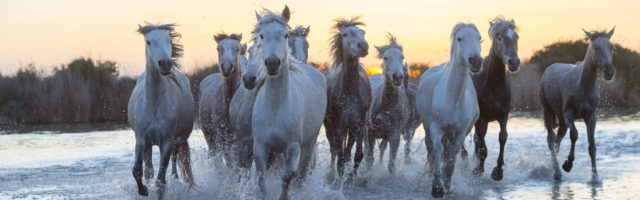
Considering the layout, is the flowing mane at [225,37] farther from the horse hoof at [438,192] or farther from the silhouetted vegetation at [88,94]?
the silhouetted vegetation at [88,94]

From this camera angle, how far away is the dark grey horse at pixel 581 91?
8328 mm

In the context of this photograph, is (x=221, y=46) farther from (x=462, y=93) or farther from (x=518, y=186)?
(x=518, y=186)

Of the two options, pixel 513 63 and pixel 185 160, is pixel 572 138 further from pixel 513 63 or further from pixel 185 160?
pixel 185 160

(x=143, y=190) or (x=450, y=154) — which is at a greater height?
(x=450, y=154)

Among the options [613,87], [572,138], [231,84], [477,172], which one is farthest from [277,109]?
[613,87]

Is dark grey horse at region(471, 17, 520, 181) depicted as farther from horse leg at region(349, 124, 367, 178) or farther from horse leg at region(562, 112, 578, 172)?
horse leg at region(349, 124, 367, 178)

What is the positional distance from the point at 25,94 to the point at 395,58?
48.2ft

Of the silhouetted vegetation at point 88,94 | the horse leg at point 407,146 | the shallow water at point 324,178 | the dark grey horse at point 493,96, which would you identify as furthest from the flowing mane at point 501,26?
the silhouetted vegetation at point 88,94

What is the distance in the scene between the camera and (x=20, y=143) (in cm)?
1338

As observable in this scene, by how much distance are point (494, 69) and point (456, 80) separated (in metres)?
1.78

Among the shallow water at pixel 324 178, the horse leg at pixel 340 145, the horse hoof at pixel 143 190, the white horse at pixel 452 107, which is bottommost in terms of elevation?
the shallow water at pixel 324 178

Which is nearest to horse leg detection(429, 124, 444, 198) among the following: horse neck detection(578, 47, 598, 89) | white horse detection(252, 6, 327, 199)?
white horse detection(252, 6, 327, 199)

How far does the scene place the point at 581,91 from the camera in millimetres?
8688

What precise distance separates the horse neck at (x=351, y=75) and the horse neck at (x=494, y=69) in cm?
179
